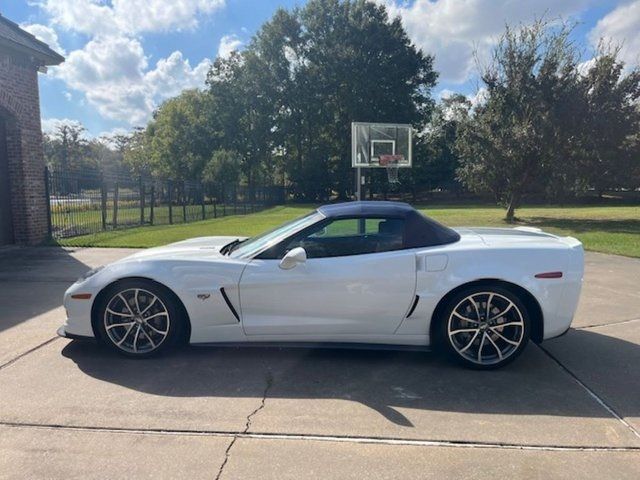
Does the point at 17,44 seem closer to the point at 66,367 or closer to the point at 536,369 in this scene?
the point at 66,367

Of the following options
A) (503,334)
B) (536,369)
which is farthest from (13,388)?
(536,369)

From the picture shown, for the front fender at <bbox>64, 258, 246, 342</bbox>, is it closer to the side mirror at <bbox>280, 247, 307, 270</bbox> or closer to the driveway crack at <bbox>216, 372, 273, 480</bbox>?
the side mirror at <bbox>280, 247, 307, 270</bbox>

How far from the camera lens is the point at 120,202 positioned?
16.8 m

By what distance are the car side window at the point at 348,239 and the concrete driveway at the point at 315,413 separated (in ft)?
3.09

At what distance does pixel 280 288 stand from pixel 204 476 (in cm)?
164

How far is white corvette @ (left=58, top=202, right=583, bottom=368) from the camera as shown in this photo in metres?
3.82

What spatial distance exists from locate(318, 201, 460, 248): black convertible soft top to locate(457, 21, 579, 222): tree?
59.5ft

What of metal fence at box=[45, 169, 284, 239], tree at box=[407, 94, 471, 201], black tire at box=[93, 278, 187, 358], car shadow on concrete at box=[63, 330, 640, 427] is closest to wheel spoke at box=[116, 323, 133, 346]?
black tire at box=[93, 278, 187, 358]

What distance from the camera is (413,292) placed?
3.82m

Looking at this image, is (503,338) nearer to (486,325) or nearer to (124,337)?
(486,325)

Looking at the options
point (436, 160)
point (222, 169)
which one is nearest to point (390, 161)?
point (222, 169)

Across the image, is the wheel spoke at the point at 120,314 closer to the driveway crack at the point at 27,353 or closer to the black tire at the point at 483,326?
the driveway crack at the point at 27,353

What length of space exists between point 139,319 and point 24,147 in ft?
30.6

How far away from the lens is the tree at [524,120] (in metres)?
20.1
